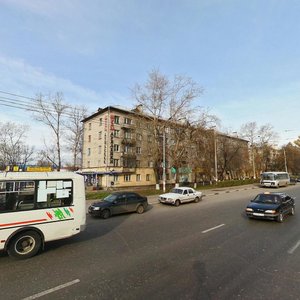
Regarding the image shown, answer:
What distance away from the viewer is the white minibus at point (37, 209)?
681cm

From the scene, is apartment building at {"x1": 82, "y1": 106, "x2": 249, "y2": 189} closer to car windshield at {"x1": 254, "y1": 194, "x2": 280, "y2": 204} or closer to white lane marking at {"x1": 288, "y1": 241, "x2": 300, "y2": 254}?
car windshield at {"x1": 254, "y1": 194, "x2": 280, "y2": 204}

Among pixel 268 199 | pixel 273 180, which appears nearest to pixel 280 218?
pixel 268 199

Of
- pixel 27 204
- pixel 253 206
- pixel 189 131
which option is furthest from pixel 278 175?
pixel 27 204

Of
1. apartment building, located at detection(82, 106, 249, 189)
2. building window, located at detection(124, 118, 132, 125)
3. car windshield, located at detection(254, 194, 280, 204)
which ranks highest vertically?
building window, located at detection(124, 118, 132, 125)

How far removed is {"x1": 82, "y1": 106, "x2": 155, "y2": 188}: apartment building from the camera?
1703 inches

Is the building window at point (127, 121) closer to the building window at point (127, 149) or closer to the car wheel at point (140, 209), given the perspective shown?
the building window at point (127, 149)

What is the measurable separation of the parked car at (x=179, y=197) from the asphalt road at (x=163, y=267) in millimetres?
9460

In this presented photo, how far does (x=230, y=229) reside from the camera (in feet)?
34.0

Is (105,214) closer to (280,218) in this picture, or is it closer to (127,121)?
(280,218)

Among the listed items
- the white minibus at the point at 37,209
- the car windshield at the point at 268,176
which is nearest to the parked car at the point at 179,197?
the white minibus at the point at 37,209

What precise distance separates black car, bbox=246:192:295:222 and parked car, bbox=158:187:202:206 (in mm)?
7709

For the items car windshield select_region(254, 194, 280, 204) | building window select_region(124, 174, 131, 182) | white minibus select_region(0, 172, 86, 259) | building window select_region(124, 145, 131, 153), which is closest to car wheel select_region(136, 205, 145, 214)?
car windshield select_region(254, 194, 280, 204)

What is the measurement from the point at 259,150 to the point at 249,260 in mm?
61747

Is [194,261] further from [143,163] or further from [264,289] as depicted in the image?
[143,163]
